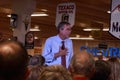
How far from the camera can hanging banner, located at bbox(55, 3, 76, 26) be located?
8.25 metres

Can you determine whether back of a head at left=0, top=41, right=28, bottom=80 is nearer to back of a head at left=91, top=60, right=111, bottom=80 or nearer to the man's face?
back of a head at left=91, top=60, right=111, bottom=80

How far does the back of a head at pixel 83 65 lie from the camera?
80.2 inches

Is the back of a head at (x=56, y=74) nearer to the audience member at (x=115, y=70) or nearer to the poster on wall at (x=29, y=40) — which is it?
the audience member at (x=115, y=70)

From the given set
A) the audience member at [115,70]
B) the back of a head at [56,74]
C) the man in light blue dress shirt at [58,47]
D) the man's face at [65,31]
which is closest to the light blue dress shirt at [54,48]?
the man in light blue dress shirt at [58,47]

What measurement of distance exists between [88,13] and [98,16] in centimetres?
78

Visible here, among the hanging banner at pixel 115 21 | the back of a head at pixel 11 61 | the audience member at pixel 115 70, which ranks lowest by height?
the audience member at pixel 115 70

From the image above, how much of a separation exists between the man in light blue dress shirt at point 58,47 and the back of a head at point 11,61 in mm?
3129

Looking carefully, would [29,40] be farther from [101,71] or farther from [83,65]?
[83,65]

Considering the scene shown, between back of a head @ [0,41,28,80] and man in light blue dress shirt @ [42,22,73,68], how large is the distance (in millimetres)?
3129

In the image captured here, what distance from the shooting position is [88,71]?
2047 millimetres

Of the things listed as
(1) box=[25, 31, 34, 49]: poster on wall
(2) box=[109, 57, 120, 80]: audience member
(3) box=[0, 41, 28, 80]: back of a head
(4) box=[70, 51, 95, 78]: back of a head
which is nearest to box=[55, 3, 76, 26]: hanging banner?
(1) box=[25, 31, 34, 49]: poster on wall

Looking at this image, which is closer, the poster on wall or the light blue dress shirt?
the light blue dress shirt

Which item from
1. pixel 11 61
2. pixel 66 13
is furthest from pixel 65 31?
pixel 66 13

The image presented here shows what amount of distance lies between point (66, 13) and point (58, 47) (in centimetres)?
396
